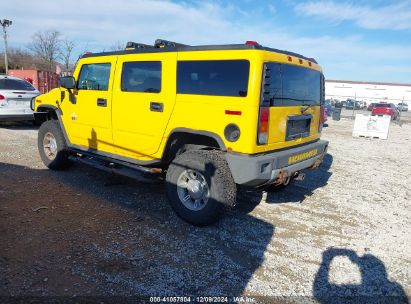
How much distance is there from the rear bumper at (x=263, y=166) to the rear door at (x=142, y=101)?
1.17m

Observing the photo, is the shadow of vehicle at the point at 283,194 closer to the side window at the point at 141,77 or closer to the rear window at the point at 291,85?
the rear window at the point at 291,85

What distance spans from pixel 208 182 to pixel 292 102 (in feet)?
4.83

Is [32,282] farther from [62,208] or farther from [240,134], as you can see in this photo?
[240,134]

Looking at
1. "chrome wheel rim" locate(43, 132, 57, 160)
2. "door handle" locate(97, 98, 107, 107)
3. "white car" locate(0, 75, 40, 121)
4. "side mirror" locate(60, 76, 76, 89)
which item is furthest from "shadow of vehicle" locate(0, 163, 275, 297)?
"white car" locate(0, 75, 40, 121)

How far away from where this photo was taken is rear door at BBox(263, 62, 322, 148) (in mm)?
3723

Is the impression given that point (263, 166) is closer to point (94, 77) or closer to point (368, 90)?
point (94, 77)

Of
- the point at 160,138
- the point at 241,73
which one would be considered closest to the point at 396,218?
the point at 241,73

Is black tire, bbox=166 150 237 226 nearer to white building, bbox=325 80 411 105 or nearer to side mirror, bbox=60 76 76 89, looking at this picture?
side mirror, bbox=60 76 76 89

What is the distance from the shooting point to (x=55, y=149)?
20.1ft

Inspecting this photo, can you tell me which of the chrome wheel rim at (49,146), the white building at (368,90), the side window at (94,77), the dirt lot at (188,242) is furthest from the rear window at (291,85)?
the white building at (368,90)

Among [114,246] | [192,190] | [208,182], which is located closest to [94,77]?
[192,190]

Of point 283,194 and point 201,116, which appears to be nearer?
point 201,116

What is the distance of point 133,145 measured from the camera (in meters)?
4.69

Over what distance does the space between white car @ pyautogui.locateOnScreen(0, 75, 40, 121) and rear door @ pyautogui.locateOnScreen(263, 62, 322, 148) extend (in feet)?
27.6
